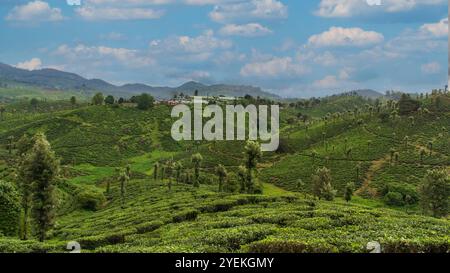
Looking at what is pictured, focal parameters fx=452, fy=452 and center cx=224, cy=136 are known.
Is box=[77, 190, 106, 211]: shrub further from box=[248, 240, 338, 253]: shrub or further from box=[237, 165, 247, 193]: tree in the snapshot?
box=[248, 240, 338, 253]: shrub

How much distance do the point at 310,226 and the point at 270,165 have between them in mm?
134352

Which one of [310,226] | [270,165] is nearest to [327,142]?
A: [270,165]

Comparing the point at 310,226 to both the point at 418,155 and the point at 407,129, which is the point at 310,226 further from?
the point at 407,129

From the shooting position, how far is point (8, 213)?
196 feet

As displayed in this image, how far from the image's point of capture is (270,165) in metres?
166

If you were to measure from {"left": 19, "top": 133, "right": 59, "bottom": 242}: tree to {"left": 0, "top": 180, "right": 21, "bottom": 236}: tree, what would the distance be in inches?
454

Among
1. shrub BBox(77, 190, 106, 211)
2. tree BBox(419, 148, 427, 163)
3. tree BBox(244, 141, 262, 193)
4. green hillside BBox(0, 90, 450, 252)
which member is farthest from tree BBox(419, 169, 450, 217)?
shrub BBox(77, 190, 106, 211)

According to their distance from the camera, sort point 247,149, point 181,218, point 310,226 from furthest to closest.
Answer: point 247,149 → point 181,218 → point 310,226

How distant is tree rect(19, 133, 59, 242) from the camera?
46.9 meters

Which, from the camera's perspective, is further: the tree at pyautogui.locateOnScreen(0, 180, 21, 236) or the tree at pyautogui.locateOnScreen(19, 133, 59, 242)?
the tree at pyautogui.locateOnScreen(0, 180, 21, 236)

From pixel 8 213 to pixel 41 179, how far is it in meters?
16.4

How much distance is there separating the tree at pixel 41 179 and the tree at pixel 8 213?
454 inches
